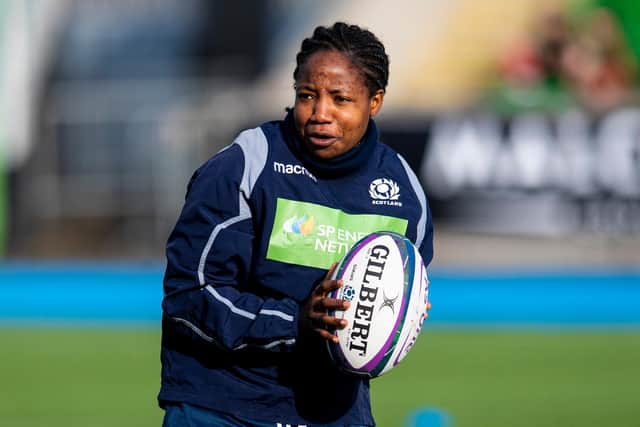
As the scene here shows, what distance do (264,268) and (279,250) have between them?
0.08 meters

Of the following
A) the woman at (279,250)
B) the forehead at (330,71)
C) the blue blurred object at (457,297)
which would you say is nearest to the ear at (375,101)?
the woman at (279,250)

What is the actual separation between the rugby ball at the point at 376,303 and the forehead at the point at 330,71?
52 centimetres

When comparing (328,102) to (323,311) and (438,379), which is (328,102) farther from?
(438,379)

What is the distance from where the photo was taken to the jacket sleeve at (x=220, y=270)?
4.26m

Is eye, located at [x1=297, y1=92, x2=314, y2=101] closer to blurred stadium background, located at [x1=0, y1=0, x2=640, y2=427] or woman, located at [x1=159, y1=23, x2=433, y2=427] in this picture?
woman, located at [x1=159, y1=23, x2=433, y2=427]

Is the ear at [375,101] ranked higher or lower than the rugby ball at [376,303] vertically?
higher

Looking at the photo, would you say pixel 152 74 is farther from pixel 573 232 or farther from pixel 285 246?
pixel 285 246

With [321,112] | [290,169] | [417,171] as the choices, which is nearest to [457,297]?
[417,171]

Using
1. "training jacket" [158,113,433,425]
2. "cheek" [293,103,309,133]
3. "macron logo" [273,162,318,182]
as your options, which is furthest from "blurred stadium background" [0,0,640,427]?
"cheek" [293,103,309,133]

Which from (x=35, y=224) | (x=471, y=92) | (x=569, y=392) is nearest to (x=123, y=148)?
(x=35, y=224)

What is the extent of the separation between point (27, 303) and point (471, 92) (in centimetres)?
738

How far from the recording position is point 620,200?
53.0ft

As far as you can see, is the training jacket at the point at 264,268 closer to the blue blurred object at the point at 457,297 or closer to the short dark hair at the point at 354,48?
the short dark hair at the point at 354,48

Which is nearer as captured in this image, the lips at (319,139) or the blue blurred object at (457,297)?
the lips at (319,139)
